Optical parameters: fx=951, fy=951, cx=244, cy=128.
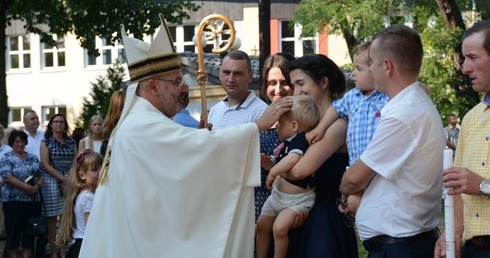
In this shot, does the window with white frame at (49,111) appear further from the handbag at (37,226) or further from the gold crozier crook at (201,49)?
the gold crozier crook at (201,49)

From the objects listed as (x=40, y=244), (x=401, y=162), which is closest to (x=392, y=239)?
(x=401, y=162)

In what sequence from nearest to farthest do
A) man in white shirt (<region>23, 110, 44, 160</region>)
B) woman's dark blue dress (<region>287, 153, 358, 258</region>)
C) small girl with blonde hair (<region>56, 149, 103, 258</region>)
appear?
woman's dark blue dress (<region>287, 153, 358, 258</region>) < small girl with blonde hair (<region>56, 149, 103, 258</region>) < man in white shirt (<region>23, 110, 44, 160</region>)

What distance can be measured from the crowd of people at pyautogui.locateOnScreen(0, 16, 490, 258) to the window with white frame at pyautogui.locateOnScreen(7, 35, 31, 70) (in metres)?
40.1

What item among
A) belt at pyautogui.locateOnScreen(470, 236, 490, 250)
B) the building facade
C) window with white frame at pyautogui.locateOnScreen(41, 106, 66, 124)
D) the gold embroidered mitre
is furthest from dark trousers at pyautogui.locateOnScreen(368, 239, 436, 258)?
window with white frame at pyautogui.locateOnScreen(41, 106, 66, 124)

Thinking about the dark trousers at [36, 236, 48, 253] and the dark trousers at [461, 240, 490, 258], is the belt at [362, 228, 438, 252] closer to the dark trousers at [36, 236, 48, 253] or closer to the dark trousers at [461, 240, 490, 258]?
the dark trousers at [461, 240, 490, 258]

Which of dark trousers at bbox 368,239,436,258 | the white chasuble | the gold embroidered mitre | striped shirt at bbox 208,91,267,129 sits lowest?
dark trousers at bbox 368,239,436,258

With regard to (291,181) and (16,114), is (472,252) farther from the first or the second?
(16,114)

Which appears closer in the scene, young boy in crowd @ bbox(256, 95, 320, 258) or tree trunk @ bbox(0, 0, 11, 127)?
young boy in crowd @ bbox(256, 95, 320, 258)

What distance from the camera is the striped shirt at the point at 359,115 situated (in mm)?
5238

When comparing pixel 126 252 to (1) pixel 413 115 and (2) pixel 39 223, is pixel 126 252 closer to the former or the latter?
(1) pixel 413 115

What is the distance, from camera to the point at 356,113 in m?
5.32

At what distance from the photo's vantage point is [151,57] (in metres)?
5.52

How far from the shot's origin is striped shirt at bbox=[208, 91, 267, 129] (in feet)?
22.1

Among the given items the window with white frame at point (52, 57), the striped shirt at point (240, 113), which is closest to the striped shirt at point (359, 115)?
the striped shirt at point (240, 113)
